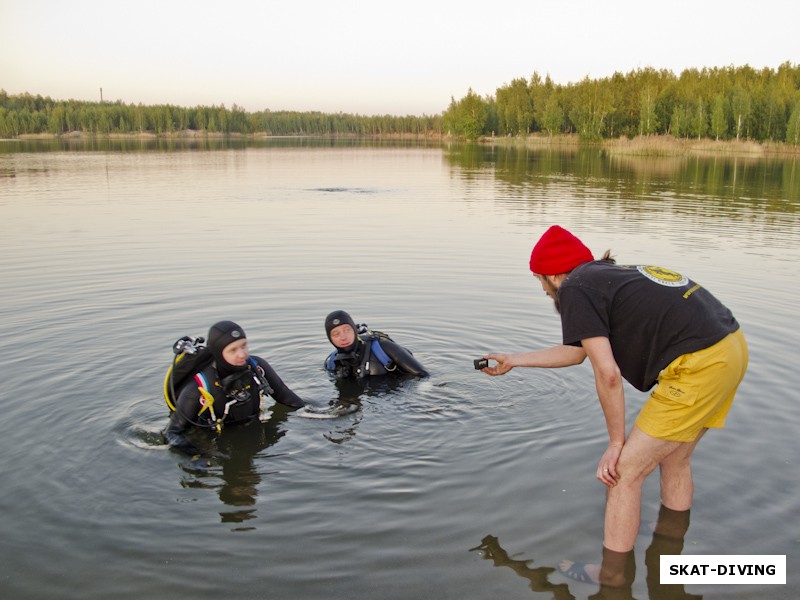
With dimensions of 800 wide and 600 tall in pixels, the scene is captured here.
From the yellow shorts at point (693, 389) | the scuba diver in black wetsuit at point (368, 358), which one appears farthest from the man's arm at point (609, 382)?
the scuba diver in black wetsuit at point (368, 358)

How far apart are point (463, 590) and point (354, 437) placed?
291cm

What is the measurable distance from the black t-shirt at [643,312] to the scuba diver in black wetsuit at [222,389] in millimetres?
4008

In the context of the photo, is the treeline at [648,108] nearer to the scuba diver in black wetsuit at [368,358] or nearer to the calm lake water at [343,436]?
the calm lake water at [343,436]

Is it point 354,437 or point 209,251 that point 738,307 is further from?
point 209,251

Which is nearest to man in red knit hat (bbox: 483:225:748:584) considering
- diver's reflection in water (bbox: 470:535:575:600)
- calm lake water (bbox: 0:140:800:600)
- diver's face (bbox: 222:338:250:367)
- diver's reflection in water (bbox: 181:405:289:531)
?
diver's reflection in water (bbox: 470:535:575:600)

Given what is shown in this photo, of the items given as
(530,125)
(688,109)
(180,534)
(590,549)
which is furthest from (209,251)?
(530,125)

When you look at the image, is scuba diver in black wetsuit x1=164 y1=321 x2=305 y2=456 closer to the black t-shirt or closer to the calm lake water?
the calm lake water

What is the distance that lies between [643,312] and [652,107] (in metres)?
101

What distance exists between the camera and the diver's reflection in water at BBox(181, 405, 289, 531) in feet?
19.4

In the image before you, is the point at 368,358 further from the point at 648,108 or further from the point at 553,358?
the point at 648,108

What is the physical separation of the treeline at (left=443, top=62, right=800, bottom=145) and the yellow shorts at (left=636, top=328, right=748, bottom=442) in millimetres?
87549

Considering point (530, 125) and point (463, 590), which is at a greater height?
point (530, 125)

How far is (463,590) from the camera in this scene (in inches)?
182

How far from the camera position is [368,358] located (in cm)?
911
